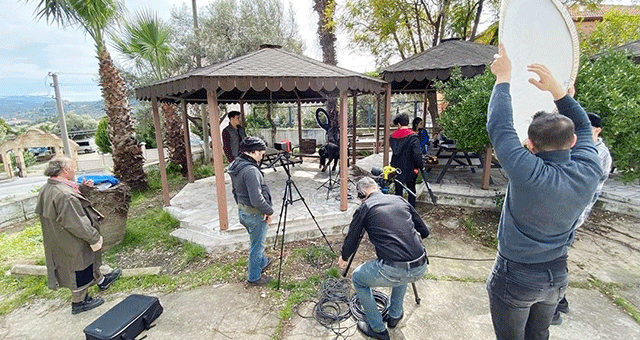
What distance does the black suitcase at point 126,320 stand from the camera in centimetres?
263

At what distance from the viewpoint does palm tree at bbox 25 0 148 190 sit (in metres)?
5.92

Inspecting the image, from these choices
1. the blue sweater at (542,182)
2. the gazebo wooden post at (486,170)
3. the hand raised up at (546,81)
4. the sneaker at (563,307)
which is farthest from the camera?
the gazebo wooden post at (486,170)

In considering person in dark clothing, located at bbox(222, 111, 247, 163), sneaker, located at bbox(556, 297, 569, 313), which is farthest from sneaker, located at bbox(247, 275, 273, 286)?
sneaker, located at bbox(556, 297, 569, 313)

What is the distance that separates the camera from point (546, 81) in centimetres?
153

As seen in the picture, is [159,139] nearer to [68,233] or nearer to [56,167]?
[56,167]

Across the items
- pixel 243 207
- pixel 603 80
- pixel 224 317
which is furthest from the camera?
pixel 603 80

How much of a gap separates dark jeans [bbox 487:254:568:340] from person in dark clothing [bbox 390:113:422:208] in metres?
3.17

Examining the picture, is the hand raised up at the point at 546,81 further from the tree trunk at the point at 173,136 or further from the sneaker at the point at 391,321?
the tree trunk at the point at 173,136

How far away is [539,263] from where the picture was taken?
63.5 inches

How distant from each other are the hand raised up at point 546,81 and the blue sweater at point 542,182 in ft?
0.34

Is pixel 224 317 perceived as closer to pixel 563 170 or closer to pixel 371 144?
pixel 563 170

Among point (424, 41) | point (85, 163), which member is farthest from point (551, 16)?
point (85, 163)

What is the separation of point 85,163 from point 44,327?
2110cm

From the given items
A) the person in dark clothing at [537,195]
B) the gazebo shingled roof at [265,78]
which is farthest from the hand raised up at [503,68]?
the gazebo shingled roof at [265,78]
